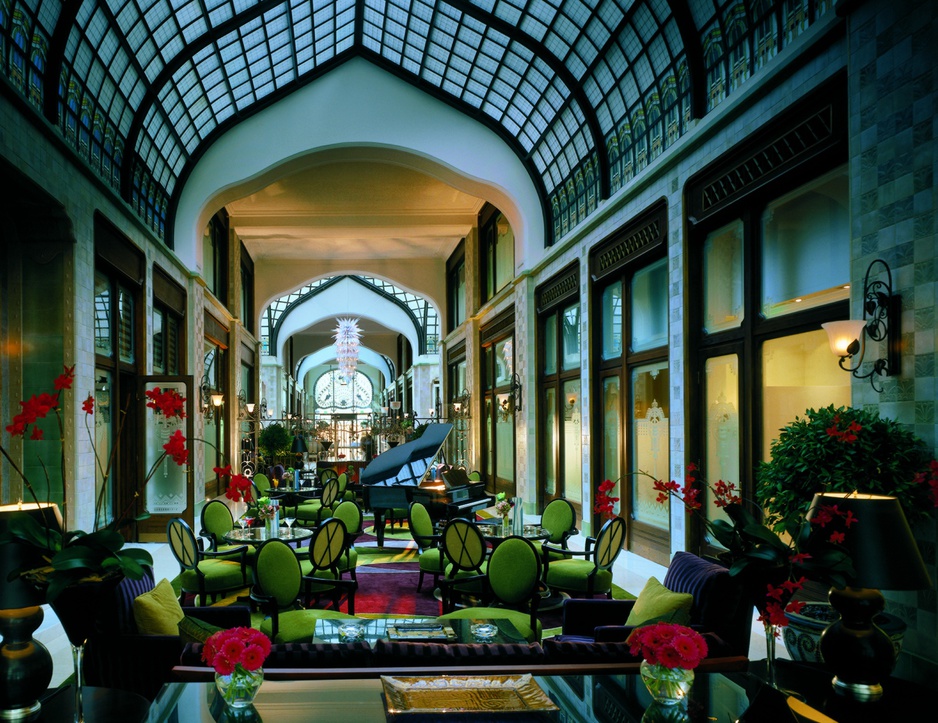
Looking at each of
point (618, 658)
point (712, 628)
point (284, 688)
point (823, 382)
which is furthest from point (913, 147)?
point (284, 688)

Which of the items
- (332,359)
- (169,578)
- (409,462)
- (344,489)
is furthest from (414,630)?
(332,359)

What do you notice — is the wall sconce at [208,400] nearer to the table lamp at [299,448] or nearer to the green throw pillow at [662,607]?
the table lamp at [299,448]

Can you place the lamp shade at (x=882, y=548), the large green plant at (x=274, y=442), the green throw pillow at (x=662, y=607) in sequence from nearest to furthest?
the lamp shade at (x=882, y=548) < the green throw pillow at (x=662, y=607) < the large green plant at (x=274, y=442)

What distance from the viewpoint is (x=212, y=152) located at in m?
11.8

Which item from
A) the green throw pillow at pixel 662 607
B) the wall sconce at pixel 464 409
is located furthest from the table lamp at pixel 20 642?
the wall sconce at pixel 464 409

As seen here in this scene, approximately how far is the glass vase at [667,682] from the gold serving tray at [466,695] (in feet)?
1.04

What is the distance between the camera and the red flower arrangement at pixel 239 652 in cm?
208

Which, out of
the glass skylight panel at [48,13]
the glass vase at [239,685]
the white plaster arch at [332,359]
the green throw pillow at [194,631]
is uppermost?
the glass skylight panel at [48,13]

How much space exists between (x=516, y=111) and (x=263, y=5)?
398cm

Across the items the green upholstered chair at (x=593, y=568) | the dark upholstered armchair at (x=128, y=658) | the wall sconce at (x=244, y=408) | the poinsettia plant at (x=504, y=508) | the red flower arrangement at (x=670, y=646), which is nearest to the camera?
the red flower arrangement at (x=670, y=646)

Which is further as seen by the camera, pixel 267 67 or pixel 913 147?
pixel 267 67

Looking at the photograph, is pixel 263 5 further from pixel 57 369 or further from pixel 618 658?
pixel 618 658

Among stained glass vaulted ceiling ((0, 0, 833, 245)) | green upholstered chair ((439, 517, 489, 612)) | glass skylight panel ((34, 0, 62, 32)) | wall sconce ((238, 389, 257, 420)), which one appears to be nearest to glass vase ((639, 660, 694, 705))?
green upholstered chair ((439, 517, 489, 612))

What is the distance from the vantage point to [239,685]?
7.04 feet
